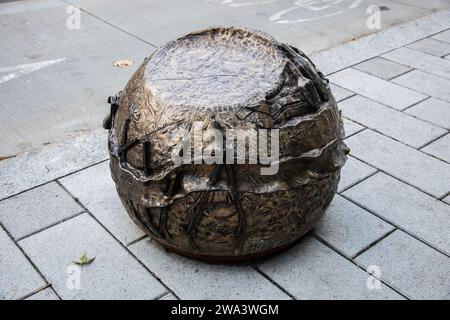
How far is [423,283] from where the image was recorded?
325 centimetres

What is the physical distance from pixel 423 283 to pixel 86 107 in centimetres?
348

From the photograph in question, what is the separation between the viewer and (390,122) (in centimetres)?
494

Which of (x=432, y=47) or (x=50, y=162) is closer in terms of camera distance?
(x=50, y=162)

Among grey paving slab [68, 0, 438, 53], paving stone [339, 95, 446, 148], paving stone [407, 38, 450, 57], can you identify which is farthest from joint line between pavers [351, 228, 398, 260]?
paving stone [407, 38, 450, 57]

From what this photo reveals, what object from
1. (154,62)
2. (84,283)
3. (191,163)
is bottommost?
(84,283)

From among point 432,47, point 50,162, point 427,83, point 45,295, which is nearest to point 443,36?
point 432,47

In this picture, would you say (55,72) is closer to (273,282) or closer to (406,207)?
(273,282)

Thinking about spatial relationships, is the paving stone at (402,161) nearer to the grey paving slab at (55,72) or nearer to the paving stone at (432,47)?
the paving stone at (432,47)

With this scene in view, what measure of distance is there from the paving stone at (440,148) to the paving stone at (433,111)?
0.93 ft

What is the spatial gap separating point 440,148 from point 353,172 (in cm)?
87

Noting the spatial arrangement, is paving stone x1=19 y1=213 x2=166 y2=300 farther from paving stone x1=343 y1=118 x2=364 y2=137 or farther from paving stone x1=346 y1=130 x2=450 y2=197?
paving stone x1=343 y1=118 x2=364 y2=137

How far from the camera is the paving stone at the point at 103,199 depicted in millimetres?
3660
